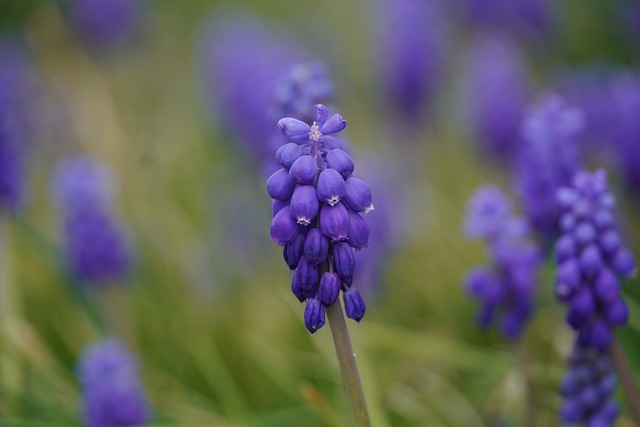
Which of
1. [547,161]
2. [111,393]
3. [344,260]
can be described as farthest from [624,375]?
[111,393]

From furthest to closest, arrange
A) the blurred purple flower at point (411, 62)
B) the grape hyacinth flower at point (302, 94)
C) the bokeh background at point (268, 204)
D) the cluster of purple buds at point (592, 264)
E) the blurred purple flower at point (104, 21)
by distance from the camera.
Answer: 1. the blurred purple flower at point (104, 21)
2. the blurred purple flower at point (411, 62)
3. the bokeh background at point (268, 204)
4. the grape hyacinth flower at point (302, 94)
5. the cluster of purple buds at point (592, 264)

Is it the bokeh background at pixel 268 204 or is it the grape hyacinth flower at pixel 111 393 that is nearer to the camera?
the grape hyacinth flower at pixel 111 393

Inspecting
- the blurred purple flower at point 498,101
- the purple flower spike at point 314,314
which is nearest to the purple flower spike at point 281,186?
the purple flower spike at point 314,314

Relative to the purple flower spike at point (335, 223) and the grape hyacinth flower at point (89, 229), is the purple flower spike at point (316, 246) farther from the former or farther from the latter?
the grape hyacinth flower at point (89, 229)

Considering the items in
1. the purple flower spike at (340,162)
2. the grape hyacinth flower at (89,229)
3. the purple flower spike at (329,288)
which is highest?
the grape hyacinth flower at (89,229)

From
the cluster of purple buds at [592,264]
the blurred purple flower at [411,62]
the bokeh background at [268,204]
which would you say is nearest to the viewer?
the cluster of purple buds at [592,264]

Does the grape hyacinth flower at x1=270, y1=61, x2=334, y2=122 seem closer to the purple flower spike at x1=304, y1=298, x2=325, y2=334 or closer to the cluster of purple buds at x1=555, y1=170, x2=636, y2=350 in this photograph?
the cluster of purple buds at x1=555, y1=170, x2=636, y2=350

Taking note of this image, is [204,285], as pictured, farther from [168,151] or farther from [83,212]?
[168,151]

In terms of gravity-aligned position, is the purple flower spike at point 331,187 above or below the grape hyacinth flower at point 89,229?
below
